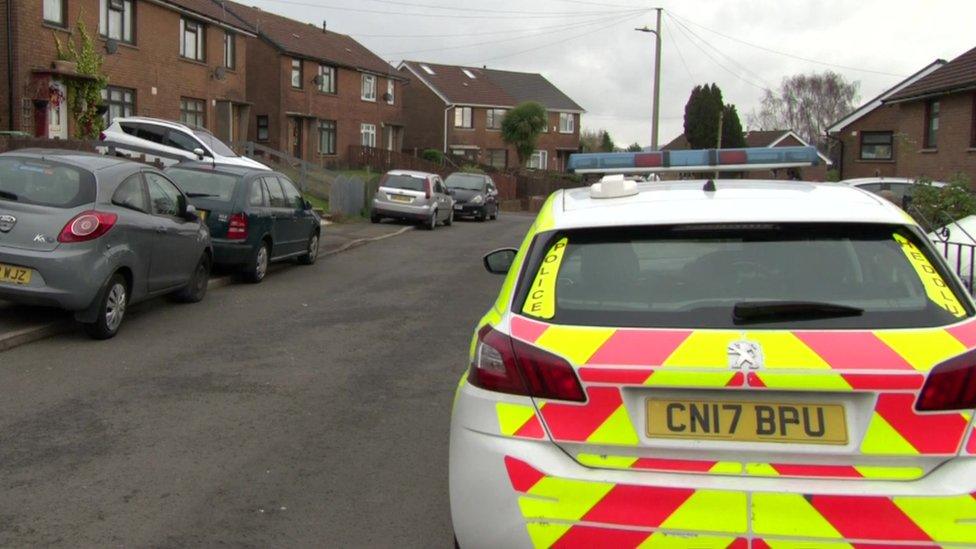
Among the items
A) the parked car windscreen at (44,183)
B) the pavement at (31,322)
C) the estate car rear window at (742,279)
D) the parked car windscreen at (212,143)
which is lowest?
the pavement at (31,322)

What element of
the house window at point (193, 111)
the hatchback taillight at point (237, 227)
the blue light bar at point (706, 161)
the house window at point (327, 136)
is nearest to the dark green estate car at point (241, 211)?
the hatchback taillight at point (237, 227)

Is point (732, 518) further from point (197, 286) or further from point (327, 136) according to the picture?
point (327, 136)

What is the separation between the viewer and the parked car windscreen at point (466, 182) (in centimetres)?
3338

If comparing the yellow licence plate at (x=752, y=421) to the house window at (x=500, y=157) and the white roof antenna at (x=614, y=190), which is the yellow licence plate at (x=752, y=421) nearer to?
the white roof antenna at (x=614, y=190)

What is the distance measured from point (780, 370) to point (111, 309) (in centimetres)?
736

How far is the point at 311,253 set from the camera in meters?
16.0

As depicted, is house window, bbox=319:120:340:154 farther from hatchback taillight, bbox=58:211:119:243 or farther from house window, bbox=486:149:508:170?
hatchback taillight, bbox=58:211:119:243

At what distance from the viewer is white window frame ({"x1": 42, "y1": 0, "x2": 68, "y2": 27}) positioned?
24516 millimetres

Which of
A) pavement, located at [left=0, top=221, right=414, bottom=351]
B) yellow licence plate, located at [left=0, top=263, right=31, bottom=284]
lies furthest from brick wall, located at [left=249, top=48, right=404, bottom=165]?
yellow licence plate, located at [left=0, top=263, right=31, bottom=284]

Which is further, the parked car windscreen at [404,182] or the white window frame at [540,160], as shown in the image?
the white window frame at [540,160]

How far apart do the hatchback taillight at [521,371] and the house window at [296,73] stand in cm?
4276

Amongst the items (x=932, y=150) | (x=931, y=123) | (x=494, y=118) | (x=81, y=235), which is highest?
(x=494, y=118)

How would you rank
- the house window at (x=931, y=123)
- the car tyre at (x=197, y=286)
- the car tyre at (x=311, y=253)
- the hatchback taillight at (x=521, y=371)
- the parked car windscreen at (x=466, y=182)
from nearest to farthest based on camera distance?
the hatchback taillight at (x=521, y=371)
the car tyre at (x=197, y=286)
the car tyre at (x=311, y=253)
the house window at (x=931, y=123)
the parked car windscreen at (x=466, y=182)

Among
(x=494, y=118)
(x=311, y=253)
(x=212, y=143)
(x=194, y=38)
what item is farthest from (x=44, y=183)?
(x=494, y=118)
